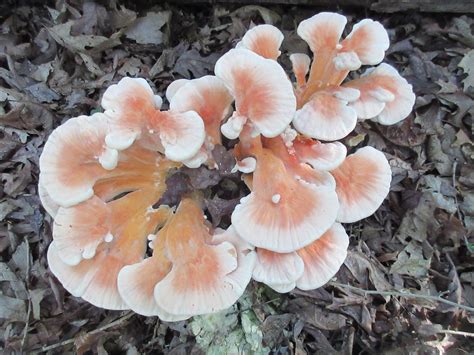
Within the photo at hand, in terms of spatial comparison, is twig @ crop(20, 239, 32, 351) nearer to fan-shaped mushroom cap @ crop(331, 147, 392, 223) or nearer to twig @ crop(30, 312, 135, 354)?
twig @ crop(30, 312, 135, 354)

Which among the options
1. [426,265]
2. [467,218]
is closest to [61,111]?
[426,265]

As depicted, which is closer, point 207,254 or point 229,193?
point 207,254

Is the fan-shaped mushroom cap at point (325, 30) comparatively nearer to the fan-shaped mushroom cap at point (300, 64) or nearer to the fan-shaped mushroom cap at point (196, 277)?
the fan-shaped mushroom cap at point (300, 64)

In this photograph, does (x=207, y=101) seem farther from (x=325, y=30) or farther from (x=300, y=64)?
(x=325, y=30)

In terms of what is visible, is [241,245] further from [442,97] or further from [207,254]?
[442,97]

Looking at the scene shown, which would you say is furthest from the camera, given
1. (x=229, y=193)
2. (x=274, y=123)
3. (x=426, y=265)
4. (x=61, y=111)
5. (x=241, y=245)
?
(x=61, y=111)

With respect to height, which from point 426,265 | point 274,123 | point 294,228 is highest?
point 274,123
